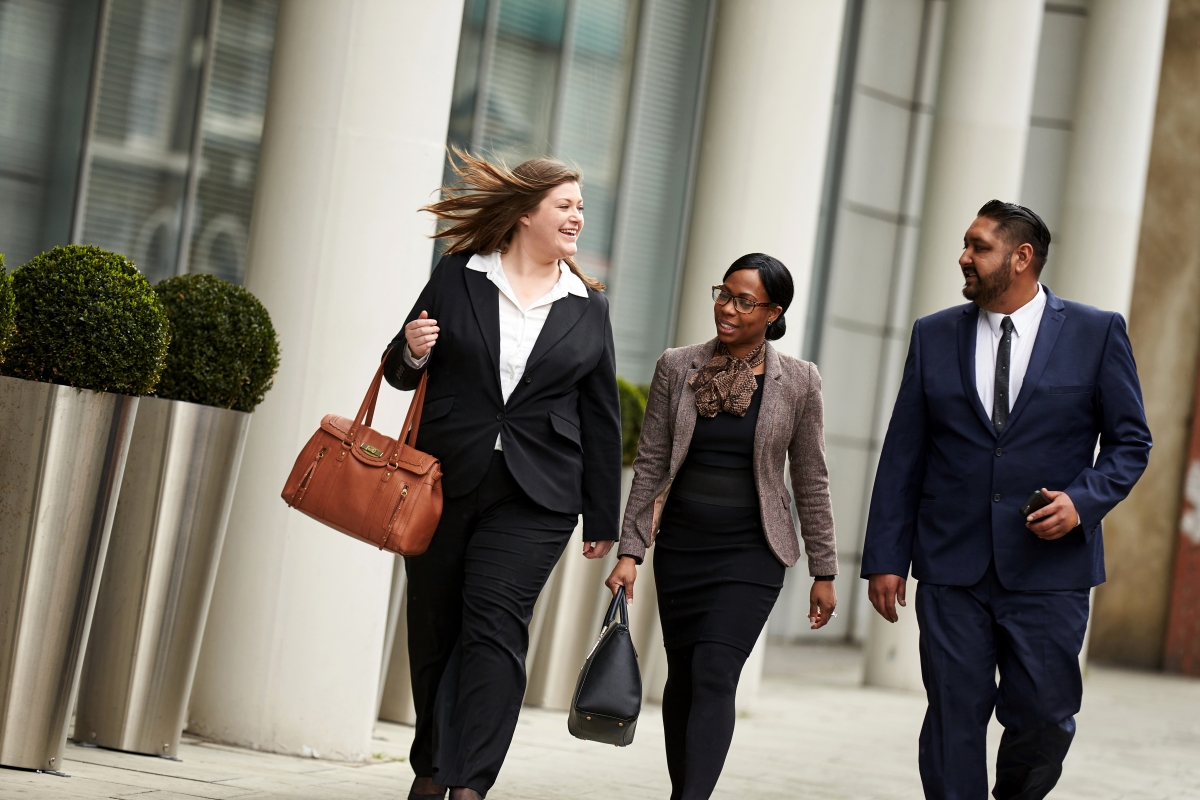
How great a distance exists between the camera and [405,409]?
21.2 ft

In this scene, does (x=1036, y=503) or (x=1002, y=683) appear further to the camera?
(x=1002, y=683)

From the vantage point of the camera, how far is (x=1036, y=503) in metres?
4.56

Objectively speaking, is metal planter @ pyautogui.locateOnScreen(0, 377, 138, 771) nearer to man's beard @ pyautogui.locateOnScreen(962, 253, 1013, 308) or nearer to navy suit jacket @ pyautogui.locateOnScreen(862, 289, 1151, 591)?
navy suit jacket @ pyautogui.locateOnScreen(862, 289, 1151, 591)

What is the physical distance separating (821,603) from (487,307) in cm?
145

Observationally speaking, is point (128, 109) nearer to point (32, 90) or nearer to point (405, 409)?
point (32, 90)

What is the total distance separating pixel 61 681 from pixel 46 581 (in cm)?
34

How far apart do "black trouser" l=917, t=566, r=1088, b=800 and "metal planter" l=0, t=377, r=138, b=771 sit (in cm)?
268

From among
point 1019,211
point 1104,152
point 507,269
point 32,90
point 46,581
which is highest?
point 1104,152

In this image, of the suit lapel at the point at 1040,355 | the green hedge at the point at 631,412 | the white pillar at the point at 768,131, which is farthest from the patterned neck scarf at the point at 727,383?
the white pillar at the point at 768,131

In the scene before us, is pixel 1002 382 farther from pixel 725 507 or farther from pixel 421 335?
pixel 421 335

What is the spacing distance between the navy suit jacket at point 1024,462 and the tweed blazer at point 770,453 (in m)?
0.30

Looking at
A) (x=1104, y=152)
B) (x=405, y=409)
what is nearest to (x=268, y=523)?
(x=405, y=409)

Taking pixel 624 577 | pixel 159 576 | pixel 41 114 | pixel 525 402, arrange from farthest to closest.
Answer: pixel 41 114
pixel 159 576
pixel 624 577
pixel 525 402

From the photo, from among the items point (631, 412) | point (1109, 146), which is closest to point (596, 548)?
point (631, 412)
